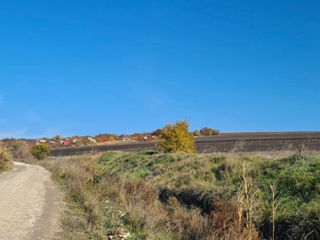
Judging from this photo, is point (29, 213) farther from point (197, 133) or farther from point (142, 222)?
point (197, 133)

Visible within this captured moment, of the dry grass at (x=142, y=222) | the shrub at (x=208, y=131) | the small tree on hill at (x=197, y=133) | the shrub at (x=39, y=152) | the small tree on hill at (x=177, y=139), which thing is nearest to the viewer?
the dry grass at (x=142, y=222)

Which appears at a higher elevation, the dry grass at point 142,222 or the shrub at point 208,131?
the shrub at point 208,131

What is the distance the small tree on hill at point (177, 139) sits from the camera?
31.7 meters

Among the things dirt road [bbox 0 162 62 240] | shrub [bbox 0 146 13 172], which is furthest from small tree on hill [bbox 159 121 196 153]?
dirt road [bbox 0 162 62 240]

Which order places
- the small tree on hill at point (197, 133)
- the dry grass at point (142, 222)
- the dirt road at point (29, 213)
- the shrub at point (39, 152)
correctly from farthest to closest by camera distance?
the small tree on hill at point (197, 133) → the shrub at point (39, 152) → the dry grass at point (142, 222) → the dirt road at point (29, 213)

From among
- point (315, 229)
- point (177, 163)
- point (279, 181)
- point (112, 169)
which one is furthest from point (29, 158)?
point (315, 229)

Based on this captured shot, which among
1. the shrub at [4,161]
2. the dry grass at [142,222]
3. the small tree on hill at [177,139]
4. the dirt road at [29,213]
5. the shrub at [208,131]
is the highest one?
the shrub at [208,131]

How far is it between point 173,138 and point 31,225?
23793 millimetres

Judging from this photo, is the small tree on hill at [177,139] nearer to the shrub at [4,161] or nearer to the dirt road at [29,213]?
the shrub at [4,161]

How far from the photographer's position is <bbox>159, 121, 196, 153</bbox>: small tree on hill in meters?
31.7

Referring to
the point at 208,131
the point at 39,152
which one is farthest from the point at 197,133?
the point at 39,152

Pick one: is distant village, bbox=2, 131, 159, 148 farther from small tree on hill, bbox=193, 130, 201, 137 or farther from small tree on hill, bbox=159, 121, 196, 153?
small tree on hill, bbox=159, 121, 196, 153

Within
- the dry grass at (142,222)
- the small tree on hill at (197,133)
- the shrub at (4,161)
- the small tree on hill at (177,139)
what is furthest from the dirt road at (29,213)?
the small tree on hill at (197,133)

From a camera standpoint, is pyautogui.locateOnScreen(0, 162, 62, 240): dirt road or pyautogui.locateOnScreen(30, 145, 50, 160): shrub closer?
pyautogui.locateOnScreen(0, 162, 62, 240): dirt road
